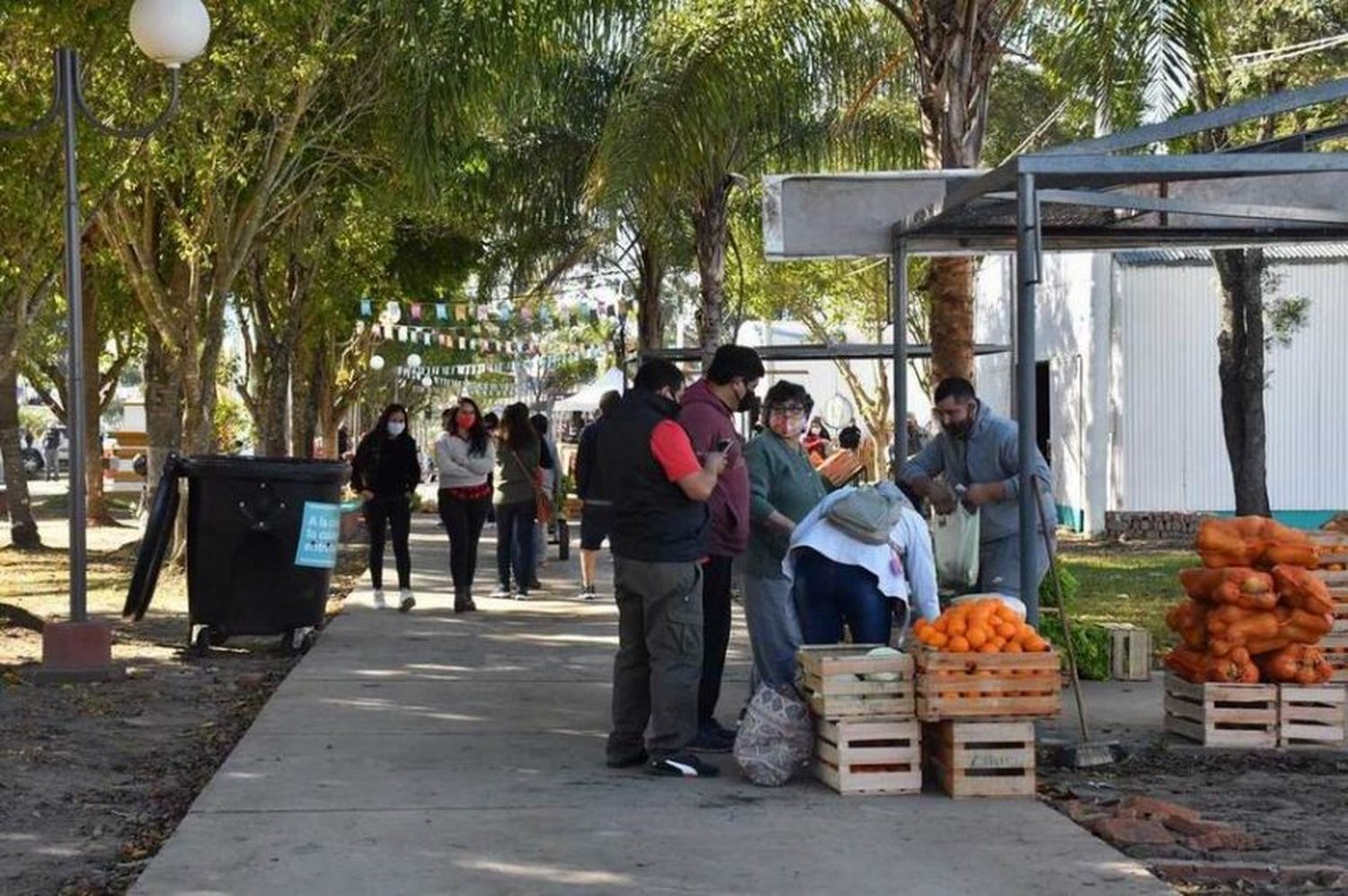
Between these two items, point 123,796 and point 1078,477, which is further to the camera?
point 1078,477

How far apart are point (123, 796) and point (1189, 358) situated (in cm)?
2029

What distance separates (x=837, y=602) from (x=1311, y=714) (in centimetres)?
230

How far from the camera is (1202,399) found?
26438 millimetres

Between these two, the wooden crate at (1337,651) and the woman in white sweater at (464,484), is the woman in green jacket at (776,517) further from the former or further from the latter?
the woman in white sweater at (464,484)

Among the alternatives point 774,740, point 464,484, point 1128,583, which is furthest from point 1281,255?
point 774,740

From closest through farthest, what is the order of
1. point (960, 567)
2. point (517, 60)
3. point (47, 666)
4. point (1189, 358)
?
point (960, 567)
point (47, 666)
point (517, 60)
point (1189, 358)

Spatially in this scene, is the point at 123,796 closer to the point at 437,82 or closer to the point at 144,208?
the point at 437,82

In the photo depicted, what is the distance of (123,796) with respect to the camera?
8.55 m

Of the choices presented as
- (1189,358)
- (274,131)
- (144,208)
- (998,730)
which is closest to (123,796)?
(998,730)

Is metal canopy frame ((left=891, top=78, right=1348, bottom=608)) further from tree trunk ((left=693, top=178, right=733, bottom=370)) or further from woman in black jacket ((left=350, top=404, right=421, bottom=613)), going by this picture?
tree trunk ((left=693, top=178, right=733, bottom=370))

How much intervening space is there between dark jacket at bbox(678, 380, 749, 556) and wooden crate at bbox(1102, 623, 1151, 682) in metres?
3.54

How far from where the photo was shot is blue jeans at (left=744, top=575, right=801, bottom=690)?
908cm

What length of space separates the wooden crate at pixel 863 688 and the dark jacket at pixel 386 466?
8.07m

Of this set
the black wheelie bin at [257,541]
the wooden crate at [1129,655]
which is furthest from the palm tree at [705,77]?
the wooden crate at [1129,655]
